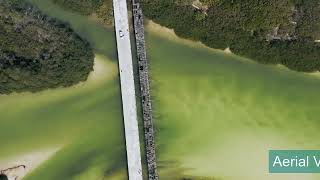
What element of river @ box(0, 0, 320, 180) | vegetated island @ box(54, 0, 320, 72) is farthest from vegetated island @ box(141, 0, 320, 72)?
river @ box(0, 0, 320, 180)

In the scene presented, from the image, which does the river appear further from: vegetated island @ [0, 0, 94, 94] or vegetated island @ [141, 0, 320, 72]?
vegetated island @ [0, 0, 94, 94]

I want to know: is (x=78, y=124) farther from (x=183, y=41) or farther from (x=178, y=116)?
(x=183, y=41)

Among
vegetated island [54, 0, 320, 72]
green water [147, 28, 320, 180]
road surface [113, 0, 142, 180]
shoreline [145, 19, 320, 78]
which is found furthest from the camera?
green water [147, 28, 320, 180]

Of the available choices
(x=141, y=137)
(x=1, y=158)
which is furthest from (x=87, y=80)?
(x=1, y=158)

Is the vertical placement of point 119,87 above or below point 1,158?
above

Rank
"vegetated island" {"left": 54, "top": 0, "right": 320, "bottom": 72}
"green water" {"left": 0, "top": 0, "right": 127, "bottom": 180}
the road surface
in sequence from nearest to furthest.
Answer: "vegetated island" {"left": 54, "top": 0, "right": 320, "bottom": 72} → the road surface → "green water" {"left": 0, "top": 0, "right": 127, "bottom": 180}

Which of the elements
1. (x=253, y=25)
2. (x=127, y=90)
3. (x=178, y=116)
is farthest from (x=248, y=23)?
(x=127, y=90)

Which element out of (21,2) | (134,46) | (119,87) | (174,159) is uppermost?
(21,2)

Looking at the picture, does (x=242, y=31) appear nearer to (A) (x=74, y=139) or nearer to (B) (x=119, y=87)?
(B) (x=119, y=87)
